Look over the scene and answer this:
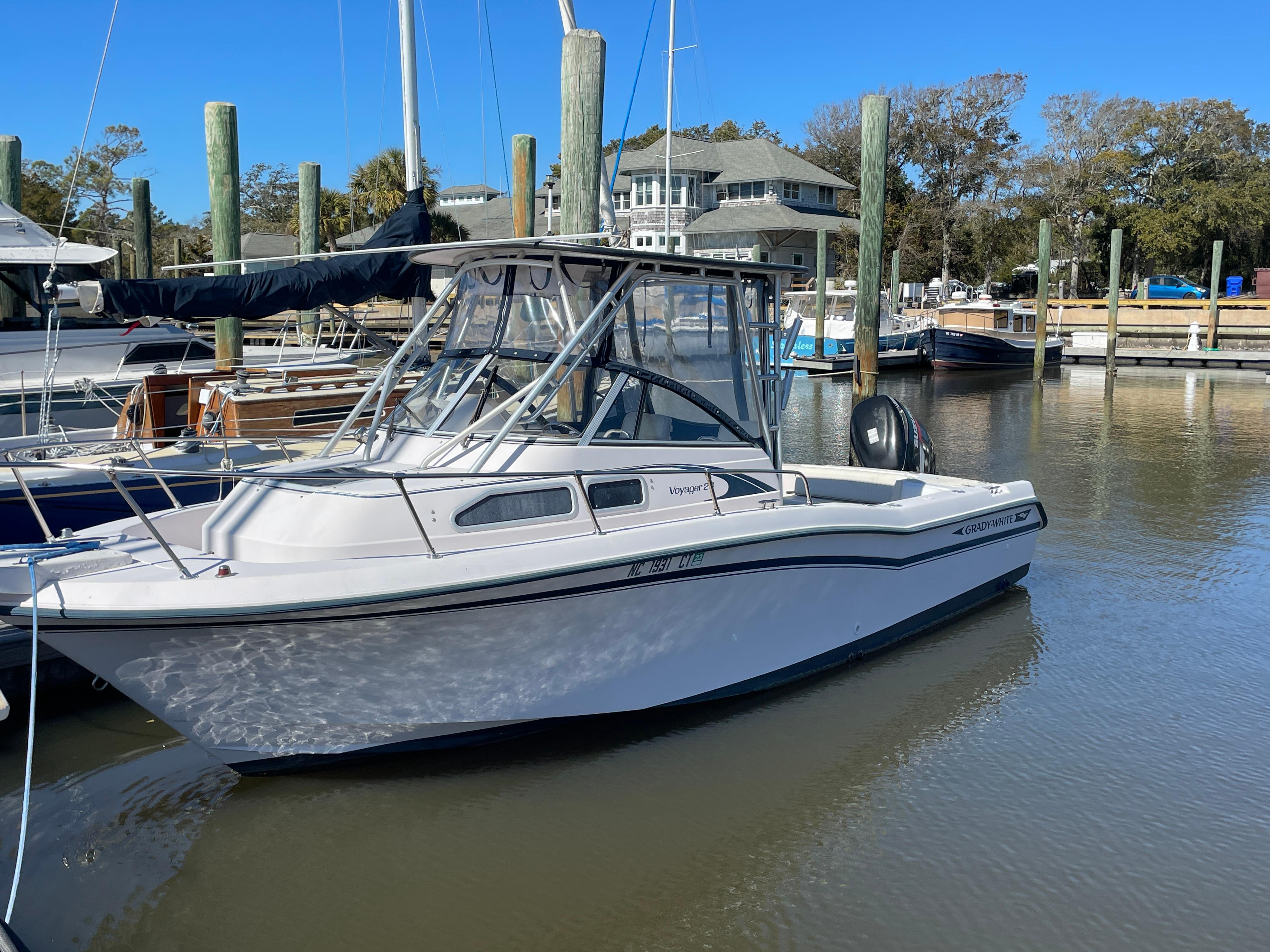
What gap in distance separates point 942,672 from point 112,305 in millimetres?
5693

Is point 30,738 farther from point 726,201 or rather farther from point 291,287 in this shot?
point 726,201

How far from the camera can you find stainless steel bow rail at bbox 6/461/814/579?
14.9ft

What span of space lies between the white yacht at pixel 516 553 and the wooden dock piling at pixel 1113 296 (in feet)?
77.6

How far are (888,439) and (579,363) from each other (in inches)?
152

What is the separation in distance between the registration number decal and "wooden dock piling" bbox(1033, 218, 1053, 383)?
24683 mm

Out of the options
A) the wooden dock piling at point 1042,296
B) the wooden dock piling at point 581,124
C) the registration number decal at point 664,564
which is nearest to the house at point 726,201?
the wooden dock piling at point 1042,296

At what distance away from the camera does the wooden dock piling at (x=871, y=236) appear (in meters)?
12.2

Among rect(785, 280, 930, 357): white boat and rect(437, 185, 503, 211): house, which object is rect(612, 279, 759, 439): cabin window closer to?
rect(785, 280, 930, 357): white boat

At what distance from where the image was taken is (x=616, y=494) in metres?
5.54

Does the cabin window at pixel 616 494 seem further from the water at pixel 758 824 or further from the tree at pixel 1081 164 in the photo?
the tree at pixel 1081 164

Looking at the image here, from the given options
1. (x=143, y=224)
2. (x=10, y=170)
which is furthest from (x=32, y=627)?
(x=143, y=224)

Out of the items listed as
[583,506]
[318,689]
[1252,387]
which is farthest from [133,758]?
[1252,387]

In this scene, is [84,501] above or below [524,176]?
below

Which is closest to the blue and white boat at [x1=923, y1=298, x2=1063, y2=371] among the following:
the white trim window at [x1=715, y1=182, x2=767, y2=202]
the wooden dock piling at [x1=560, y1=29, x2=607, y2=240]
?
the white trim window at [x1=715, y1=182, x2=767, y2=202]
